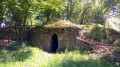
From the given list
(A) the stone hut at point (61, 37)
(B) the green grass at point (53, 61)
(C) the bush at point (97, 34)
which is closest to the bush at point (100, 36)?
(C) the bush at point (97, 34)

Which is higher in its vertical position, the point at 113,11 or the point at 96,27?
the point at 113,11

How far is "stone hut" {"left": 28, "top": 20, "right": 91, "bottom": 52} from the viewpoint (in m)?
9.82

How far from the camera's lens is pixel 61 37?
10.5m

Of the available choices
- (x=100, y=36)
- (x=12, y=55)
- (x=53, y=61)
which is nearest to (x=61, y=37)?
(x=53, y=61)

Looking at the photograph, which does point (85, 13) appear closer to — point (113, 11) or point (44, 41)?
point (113, 11)

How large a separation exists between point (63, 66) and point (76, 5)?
770 inches

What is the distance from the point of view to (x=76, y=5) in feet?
73.9

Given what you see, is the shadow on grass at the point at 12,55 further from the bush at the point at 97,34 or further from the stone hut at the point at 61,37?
the bush at the point at 97,34

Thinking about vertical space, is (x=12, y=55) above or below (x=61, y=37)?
below

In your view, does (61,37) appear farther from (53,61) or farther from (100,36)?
(100,36)

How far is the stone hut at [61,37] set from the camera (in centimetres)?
982

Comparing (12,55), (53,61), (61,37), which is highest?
(61,37)

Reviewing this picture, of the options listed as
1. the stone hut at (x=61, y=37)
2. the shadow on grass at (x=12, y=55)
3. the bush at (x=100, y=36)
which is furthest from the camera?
the bush at (x=100, y=36)

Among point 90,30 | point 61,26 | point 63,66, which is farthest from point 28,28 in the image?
point 63,66
